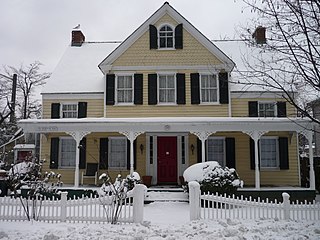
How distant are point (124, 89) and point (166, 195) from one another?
5.68m

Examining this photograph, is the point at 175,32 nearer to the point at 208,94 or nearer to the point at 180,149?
the point at 208,94

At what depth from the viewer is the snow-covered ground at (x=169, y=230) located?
7730 millimetres

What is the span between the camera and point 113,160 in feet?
55.0

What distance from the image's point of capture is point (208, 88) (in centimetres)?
1697

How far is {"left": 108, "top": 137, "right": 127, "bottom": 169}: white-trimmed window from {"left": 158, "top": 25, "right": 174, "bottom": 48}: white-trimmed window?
5049mm

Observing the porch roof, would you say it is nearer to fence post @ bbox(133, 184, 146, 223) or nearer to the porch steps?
the porch steps

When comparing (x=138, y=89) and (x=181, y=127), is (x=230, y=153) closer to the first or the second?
(x=181, y=127)

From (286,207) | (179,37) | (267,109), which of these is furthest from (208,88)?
(286,207)

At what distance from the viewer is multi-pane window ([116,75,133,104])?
17031 mm

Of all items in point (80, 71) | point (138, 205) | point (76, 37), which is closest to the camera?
point (138, 205)

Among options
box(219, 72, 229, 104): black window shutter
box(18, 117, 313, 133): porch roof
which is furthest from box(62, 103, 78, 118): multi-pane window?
box(219, 72, 229, 104): black window shutter

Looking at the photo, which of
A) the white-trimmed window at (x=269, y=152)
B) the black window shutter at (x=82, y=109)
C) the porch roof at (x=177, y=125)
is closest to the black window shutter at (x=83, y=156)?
the black window shutter at (x=82, y=109)

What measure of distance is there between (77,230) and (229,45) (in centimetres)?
1531

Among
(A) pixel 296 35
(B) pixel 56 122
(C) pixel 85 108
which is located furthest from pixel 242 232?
(C) pixel 85 108
